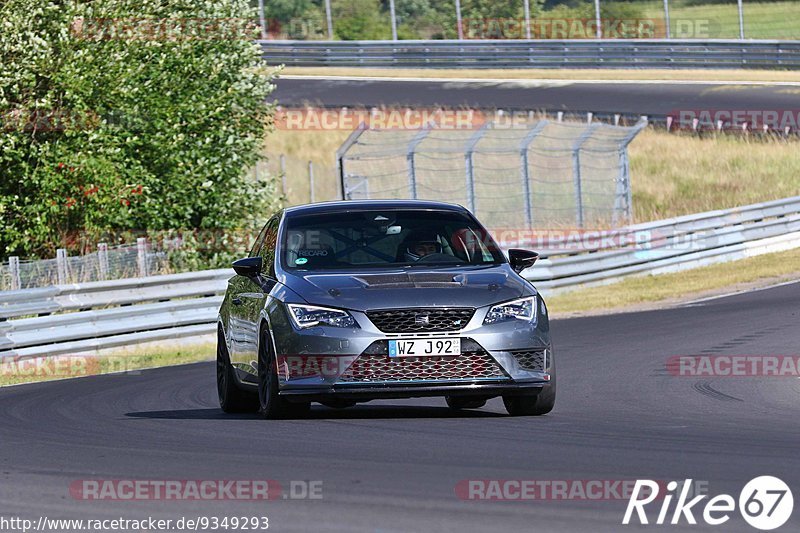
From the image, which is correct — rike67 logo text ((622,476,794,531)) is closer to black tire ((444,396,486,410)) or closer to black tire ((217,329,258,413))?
black tire ((444,396,486,410))

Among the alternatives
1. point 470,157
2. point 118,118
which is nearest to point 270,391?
point 118,118

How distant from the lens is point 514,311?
10.4m

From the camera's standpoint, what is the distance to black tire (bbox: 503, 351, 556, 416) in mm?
10500

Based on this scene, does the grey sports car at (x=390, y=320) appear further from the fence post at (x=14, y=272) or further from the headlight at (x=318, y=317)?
the fence post at (x=14, y=272)

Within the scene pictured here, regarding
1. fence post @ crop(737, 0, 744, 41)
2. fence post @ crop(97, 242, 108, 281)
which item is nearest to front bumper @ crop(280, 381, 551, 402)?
fence post @ crop(97, 242, 108, 281)

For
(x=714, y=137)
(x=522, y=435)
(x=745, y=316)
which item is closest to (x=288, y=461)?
(x=522, y=435)

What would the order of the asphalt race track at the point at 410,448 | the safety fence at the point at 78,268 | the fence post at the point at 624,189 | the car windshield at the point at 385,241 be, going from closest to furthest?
the asphalt race track at the point at 410,448 → the car windshield at the point at 385,241 → the safety fence at the point at 78,268 → the fence post at the point at 624,189

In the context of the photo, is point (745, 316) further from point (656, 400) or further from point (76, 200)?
point (76, 200)

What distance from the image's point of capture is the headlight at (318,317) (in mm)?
10102

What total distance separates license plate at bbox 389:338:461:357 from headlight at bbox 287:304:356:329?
0.32 metres

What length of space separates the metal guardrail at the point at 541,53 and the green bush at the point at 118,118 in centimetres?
2288

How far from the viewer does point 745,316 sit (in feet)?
65.3

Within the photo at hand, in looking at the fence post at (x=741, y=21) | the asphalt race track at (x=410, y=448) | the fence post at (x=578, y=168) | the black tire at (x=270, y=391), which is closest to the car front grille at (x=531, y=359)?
the asphalt race track at (x=410, y=448)

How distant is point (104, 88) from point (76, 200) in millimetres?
1851
